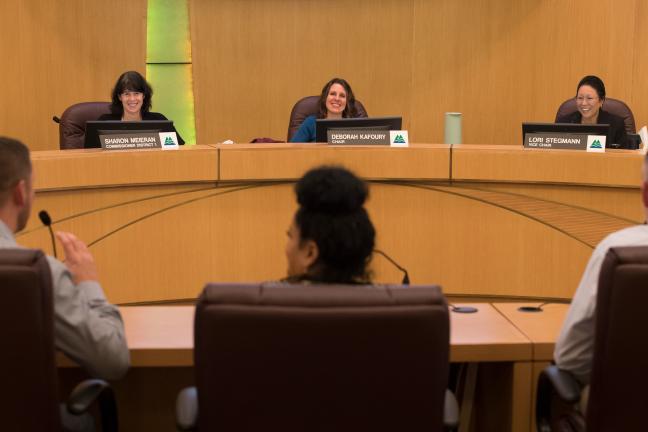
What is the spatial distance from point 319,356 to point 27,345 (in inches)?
24.1

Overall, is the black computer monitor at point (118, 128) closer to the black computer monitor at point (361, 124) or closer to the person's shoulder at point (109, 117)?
the black computer monitor at point (361, 124)

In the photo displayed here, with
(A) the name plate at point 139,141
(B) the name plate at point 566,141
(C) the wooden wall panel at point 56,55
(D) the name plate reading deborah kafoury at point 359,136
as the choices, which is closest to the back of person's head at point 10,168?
(A) the name plate at point 139,141

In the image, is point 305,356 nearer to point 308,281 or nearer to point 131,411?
point 308,281

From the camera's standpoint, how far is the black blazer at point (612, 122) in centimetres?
547

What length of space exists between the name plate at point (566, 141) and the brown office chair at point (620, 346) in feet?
7.94

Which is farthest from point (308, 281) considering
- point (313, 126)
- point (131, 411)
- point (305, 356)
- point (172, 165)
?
point (313, 126)

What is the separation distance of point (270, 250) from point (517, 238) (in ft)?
3.63

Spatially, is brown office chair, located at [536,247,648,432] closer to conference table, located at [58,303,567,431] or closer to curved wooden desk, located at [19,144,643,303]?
conference table, located at [58,303,567,431]

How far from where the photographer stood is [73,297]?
6.82 feet

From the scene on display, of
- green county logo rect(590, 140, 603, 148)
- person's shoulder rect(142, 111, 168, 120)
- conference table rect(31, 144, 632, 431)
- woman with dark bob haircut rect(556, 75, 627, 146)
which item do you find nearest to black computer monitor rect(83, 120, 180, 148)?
conference table rect(31, 144, 632, 431)

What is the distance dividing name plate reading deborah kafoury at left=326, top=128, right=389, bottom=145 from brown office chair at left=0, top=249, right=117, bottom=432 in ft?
8.88

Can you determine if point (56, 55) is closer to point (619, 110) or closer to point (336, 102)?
point (336, 102)

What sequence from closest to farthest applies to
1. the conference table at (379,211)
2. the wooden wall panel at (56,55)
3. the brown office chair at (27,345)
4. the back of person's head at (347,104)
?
the brown office chair at (27,345), the conference table at (379,211), the back of person's head at (347,104), the wooden wall panel at (56,55)

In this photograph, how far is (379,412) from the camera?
176 centimetres
